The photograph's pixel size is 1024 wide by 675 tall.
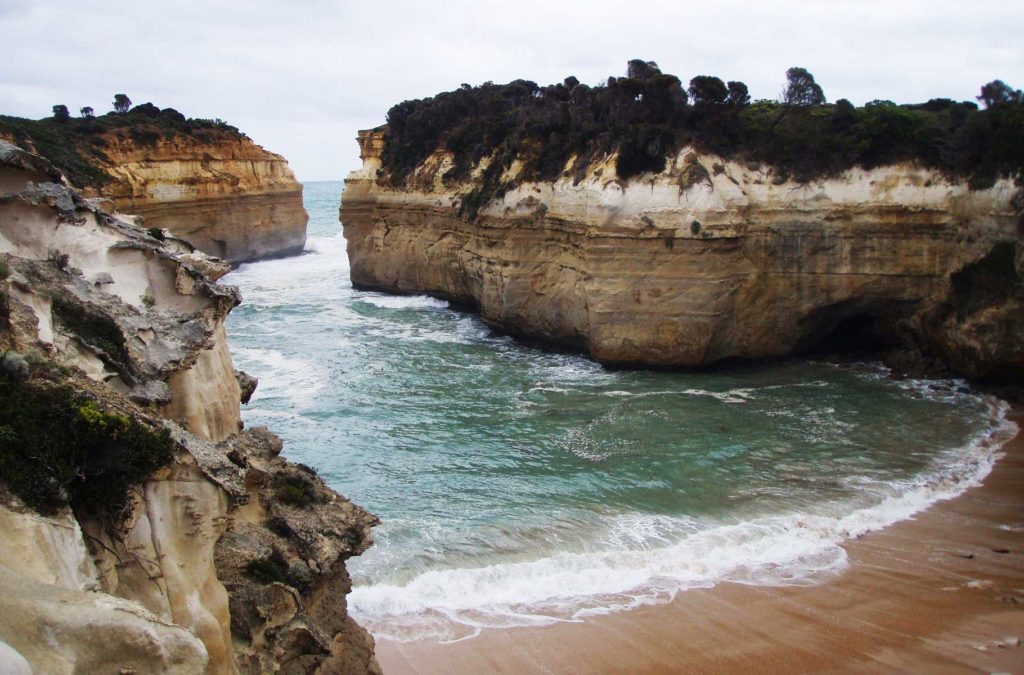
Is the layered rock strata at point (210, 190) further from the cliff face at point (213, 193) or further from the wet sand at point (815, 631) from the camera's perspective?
the wet sand at point (815, 631)

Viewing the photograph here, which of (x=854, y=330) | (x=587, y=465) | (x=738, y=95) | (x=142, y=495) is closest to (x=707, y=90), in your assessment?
(x=738, y=95)

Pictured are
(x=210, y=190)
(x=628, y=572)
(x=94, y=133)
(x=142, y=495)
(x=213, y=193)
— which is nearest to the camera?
(x=142, y=495)

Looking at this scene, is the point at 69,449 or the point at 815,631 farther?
the point at 815,631

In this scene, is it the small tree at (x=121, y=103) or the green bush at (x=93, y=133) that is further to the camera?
the small tree at (x=121, y=103)

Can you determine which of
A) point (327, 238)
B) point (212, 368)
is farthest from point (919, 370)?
point (327, 238)

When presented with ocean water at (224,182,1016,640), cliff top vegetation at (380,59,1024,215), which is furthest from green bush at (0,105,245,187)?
cliff top vegetation at (380,59,1024,215)

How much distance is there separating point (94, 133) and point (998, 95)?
1447 inches

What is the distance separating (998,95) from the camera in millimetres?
20297

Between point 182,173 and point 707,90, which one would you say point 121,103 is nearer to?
point 182,173

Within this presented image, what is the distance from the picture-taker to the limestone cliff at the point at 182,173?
35.6 metres

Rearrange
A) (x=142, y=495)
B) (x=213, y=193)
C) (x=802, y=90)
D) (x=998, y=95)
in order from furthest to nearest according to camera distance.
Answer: (x=213, y=193) < (x=802, y=90) < (x=998, y=95) < (x=142, y=495)

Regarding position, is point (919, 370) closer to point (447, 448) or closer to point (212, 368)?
point (447, 448)

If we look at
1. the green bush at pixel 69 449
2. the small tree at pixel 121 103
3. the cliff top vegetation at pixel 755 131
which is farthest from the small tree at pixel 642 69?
the small tree at pixel 121 103

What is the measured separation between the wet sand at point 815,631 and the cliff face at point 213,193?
29.2 meters
